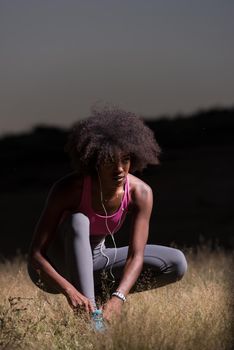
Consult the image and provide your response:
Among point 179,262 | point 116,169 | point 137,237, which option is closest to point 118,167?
point 116,169

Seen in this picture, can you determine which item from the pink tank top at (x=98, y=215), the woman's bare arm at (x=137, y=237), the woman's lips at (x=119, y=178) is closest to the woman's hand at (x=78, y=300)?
the woman's bare arm at (x=137, y=237)

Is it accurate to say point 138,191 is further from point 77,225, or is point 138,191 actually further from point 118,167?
point 77,225

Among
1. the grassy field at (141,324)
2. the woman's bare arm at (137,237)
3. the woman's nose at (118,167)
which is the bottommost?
the grassy field at (141,324)

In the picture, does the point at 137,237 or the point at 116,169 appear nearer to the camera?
the point at 116,169

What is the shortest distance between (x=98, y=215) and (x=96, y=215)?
0.03 ft

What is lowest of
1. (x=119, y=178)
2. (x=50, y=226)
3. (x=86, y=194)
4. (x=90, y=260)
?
(x=90, y=260)

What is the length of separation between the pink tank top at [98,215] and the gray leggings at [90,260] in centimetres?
7

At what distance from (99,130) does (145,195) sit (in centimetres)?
42

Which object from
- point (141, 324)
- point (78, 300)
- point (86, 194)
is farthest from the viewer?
point (86, 194)

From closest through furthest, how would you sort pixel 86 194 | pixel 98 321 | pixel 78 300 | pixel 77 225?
pixel 98 321, pixel 78 300, pixel 77 225, pixel 86 194

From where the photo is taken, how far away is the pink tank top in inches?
207

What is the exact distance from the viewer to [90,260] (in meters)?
5.12

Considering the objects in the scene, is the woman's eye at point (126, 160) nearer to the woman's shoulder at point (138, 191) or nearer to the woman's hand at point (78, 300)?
the woman's shoulder at point (138, 191)

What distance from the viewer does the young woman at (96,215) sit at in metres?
5.09
